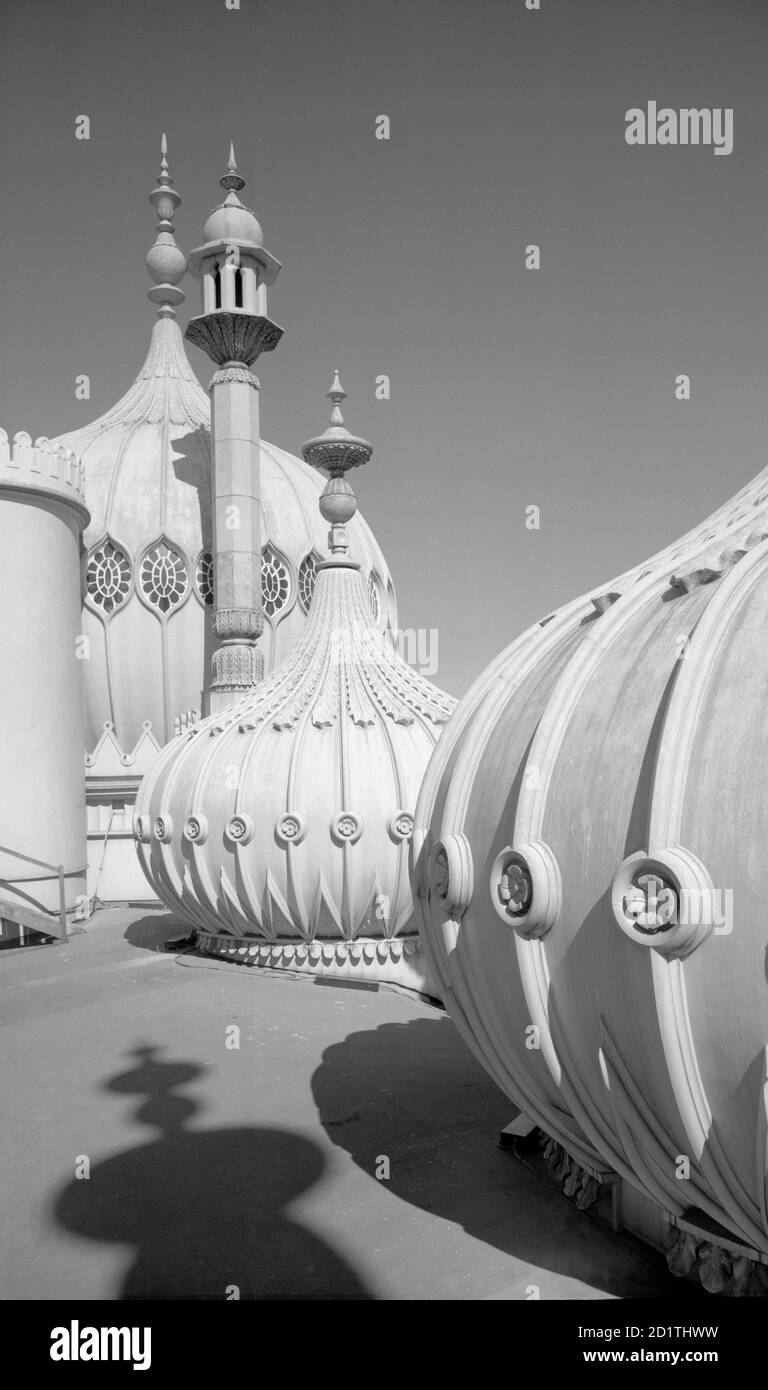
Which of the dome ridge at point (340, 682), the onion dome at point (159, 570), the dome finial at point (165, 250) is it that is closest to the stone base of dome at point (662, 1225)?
the dome ridge at point (340, 682)

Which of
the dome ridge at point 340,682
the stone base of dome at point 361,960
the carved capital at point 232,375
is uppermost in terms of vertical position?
the carved capital at point 232,375

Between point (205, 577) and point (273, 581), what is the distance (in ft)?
7.16

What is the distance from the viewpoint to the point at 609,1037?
4.36 m

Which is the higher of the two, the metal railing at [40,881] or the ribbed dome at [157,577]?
the ribbed dome at [157,577]

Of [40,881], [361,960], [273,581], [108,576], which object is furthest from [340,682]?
[108,576]

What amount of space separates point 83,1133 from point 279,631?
21.4m

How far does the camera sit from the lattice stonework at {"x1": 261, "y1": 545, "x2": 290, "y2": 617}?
2786 centimetres

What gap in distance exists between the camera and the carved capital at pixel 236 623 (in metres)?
23.9

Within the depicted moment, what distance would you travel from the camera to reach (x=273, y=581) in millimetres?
28125

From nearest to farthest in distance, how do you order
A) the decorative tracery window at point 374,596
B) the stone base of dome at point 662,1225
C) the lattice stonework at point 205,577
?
1. the stone base of dome at point 662,1225
2. the lattice stonework at point 205,577
3. the decorative tracery window at point 374,596

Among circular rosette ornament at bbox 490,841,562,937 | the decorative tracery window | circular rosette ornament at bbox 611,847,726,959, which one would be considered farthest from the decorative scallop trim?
the decorative tracery window

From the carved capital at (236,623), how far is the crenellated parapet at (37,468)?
5.29 m

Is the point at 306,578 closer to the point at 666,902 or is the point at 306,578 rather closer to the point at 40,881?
the point at 40,881

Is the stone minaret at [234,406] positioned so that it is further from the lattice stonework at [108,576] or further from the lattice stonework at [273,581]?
the lattice stonework at [108,576]
